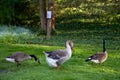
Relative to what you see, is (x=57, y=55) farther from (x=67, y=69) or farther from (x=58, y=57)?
(x=67, y=69)

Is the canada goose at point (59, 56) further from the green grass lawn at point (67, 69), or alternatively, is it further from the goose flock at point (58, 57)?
the green grass lawn at point (67, 69)

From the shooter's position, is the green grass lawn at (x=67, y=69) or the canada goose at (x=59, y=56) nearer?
the green grass lawn at (x=67, y=69)

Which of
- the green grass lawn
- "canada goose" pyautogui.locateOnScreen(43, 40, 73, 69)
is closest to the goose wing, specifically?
"canada goose" pyautogui.locateOnScreen(43, 40, 73, 69)

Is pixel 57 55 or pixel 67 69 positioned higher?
pixel 57 55

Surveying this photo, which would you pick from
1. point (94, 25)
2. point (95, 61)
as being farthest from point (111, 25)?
point (95, 61)

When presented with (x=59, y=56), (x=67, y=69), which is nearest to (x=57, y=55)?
(x=59, y=56)

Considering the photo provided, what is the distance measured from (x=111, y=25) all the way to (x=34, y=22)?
696cm

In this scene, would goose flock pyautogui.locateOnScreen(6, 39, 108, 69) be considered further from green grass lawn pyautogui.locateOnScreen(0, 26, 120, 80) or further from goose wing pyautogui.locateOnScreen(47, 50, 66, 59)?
green grass lawn pyautogui.locateOnScreen(0, 26, 120, 80)

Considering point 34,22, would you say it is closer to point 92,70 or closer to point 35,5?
point 35,5

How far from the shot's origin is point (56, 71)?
10.5 m

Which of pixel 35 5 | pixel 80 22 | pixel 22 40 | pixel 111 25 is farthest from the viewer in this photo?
pixel 35 5

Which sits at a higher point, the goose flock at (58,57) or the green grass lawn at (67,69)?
the goose flock at (58,57)

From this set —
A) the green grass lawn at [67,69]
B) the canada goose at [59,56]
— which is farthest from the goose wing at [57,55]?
the green grass lawn at [67,69]

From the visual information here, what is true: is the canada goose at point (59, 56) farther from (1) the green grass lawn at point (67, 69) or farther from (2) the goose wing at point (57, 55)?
(1) the green grass lawn at point (67, 69)
